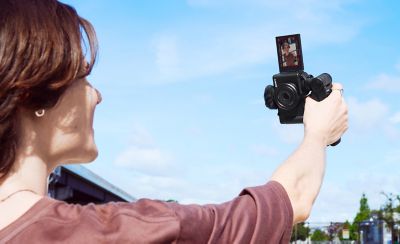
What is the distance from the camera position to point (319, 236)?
127 meters

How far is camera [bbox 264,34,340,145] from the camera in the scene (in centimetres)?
224

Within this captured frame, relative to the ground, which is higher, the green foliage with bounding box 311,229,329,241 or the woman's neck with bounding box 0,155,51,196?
the woman's neck with bounding box 0,155,51,196

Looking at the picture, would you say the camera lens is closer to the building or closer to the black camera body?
the black camera body

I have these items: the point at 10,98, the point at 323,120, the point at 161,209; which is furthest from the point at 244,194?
the point at 10,98

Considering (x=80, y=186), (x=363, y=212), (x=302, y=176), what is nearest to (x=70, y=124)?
(x=302, y=176)

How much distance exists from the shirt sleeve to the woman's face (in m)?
0.39

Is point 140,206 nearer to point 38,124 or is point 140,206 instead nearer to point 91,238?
point 91,238

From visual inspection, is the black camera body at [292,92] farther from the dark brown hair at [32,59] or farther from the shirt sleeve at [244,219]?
the dark brown hair at [32,59]

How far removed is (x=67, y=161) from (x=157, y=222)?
48 centimetres

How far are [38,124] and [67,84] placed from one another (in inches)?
6.1

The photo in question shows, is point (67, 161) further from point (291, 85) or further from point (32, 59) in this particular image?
point (291, 85)

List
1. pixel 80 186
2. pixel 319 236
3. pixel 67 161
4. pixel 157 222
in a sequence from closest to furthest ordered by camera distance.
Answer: pixel 157 222, pixel 67 161, pixel 80 186, pixel 319 236

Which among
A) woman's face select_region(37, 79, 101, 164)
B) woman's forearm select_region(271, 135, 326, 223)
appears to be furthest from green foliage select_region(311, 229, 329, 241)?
woman's face select_region(37, 79, 101, 164)

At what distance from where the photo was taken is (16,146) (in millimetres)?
1878
